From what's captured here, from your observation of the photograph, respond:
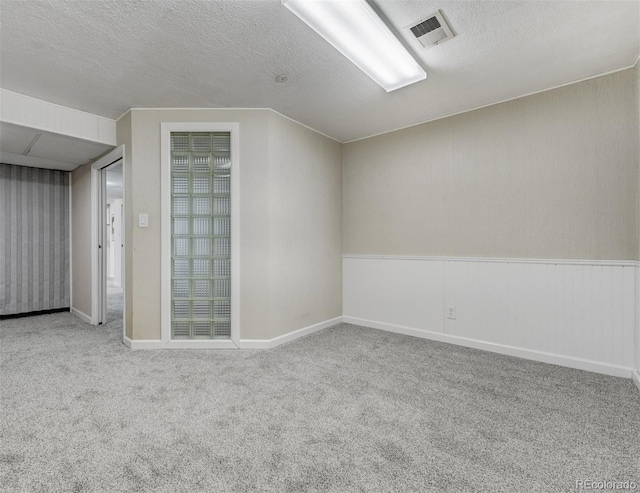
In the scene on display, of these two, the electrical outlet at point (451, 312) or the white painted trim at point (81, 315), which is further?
the white painted trim at point (81, 315)

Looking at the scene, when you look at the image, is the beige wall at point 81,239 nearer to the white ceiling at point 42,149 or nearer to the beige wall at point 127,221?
the white ceiling at point 42,149

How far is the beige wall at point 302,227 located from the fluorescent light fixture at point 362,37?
1.21 metres

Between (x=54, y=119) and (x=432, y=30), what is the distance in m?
3.33

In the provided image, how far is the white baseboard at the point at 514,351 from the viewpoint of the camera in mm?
2455

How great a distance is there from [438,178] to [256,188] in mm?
1912

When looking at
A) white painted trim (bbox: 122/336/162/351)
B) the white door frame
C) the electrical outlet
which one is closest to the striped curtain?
the white door frame

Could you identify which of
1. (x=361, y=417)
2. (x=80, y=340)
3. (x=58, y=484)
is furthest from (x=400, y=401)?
(x=80, y=340)

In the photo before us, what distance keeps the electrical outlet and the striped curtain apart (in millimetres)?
5451

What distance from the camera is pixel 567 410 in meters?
1.95

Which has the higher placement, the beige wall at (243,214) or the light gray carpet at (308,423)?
the beige wall at (243,214)

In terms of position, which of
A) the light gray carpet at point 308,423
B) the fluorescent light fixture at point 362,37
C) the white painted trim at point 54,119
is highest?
the fluorescent light fixture at point 362,37

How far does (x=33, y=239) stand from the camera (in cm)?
454

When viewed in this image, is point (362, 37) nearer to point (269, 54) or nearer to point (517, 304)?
point (269, 54)

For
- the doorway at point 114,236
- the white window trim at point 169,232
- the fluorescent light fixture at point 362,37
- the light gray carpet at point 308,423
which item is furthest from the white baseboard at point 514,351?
the doorway at point 114,236
